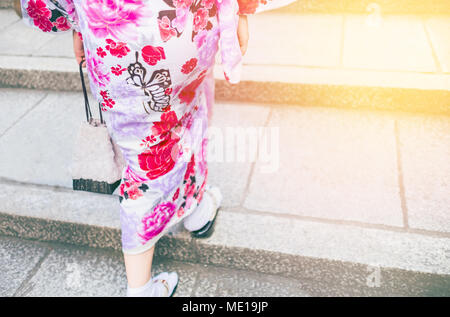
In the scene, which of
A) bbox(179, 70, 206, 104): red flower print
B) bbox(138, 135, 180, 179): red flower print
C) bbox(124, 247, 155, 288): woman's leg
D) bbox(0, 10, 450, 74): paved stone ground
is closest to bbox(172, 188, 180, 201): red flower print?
bbox(138, 135, 180, 179): red flower print

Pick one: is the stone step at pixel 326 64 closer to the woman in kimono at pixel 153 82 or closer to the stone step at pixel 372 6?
the stone step at pixel 372 6

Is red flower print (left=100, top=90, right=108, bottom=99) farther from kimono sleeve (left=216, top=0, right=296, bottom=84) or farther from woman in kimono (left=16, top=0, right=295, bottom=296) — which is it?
kimono sleeve (left=216, top=0, right=296, bottom=84)

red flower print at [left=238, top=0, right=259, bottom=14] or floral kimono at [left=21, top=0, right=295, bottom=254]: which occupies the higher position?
red flower print at [left=238, top=0, right=259, bottom=14]

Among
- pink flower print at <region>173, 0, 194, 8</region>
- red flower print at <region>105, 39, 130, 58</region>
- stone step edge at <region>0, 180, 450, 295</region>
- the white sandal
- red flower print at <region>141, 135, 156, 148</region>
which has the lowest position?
the white sandal

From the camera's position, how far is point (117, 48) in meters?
1.17

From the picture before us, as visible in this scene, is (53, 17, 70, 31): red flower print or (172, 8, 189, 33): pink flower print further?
(53, 17, 70, 31): red flower print

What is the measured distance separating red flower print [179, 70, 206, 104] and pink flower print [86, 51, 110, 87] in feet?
0.86

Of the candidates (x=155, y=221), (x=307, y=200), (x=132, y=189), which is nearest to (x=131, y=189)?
(x=132, y=189)

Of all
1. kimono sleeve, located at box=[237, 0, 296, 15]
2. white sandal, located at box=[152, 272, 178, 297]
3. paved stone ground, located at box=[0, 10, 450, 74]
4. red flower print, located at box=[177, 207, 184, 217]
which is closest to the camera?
kimono sleeve, located at box=[237, 0, 296, 15]

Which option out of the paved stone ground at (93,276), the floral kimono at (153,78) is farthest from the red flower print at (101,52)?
the paved stone ground at (93,276)

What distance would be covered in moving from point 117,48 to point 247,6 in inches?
18.4

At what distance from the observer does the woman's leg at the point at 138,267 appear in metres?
1.60

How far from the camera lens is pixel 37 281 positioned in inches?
75.9

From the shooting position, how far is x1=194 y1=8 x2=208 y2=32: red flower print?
47.4 inches
